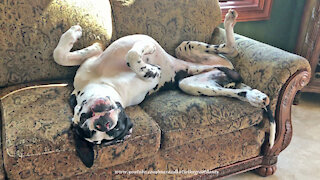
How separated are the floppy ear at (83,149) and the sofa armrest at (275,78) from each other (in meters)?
1.04

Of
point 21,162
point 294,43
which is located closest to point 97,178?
point 21,162

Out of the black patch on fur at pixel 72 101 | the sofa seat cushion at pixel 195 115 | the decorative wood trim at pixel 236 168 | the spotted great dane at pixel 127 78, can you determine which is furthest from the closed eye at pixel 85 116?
the decorative wood trim at pixel 236 168

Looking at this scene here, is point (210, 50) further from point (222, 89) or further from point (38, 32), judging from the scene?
point (38, 32)

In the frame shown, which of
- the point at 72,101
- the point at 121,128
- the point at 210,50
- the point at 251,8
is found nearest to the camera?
the point at 121,128

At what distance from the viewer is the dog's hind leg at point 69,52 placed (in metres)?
1.65

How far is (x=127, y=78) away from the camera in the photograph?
5.33 ft

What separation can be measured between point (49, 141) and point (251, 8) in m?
2.32

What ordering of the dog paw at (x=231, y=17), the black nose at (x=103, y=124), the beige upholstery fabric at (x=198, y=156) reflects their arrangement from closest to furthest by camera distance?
the black nose at (x=103, y=124) → the beige upholstery fabric at (x=198, y=156) → the dog paw at (x=231, y=17)

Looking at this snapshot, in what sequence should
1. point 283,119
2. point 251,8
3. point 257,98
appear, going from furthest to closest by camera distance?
point 251,8 < point 283,119 < point 257,98

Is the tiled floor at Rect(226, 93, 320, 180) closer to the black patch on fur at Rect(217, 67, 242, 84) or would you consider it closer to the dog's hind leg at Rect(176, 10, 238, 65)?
the black patch on fur at Rect(217, 67, 242, 84)

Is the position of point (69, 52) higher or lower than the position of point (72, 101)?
higher

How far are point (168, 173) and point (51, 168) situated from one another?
23.9 inches

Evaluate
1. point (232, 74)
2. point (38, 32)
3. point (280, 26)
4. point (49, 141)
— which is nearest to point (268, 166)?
point (232, 74)

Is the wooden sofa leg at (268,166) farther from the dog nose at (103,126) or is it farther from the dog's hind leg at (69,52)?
the dog's hind leg at (69,52)
